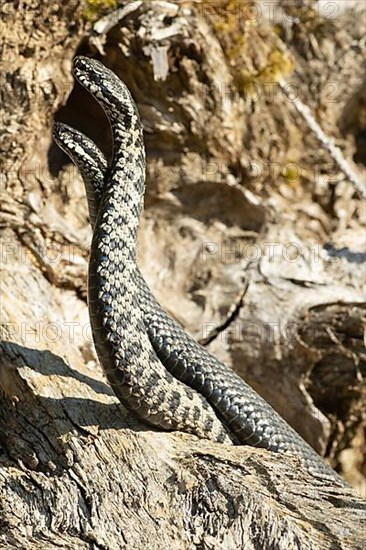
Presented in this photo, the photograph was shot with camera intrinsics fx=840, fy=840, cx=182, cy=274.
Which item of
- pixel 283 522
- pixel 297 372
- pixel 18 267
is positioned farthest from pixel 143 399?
pixel 297 372

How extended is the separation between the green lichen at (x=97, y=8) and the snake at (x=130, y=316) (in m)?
1.54

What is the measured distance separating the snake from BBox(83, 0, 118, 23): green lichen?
154cm

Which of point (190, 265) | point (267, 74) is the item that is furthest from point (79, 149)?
point (267, 74)

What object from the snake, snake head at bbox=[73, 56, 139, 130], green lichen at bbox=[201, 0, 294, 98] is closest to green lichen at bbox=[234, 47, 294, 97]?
green lichen at bbox=[201, 0, 294, 98]

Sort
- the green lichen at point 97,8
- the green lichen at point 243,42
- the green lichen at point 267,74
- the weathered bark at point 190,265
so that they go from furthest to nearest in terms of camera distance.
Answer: the green lichen at point 267,74
the green lichen at point 243,42
the green lichen at point 97,8
the weathered bark at point 190,265

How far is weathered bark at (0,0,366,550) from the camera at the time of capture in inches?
171

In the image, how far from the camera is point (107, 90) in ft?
14.4

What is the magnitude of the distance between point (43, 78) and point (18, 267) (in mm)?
1349

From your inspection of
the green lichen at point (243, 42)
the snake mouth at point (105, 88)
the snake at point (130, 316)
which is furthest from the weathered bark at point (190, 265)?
the snake mouth at point (105, 88)

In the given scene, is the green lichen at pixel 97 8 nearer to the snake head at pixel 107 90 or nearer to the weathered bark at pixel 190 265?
the weathered bark at pixel 190 265

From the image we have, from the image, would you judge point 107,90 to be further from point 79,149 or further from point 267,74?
point 267,74

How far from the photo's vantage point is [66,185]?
6426 mm

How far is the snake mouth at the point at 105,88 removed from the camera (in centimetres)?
440

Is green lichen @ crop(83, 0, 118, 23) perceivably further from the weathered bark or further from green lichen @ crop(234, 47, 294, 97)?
green lichen @ crop(234, 47, 294, 97)
